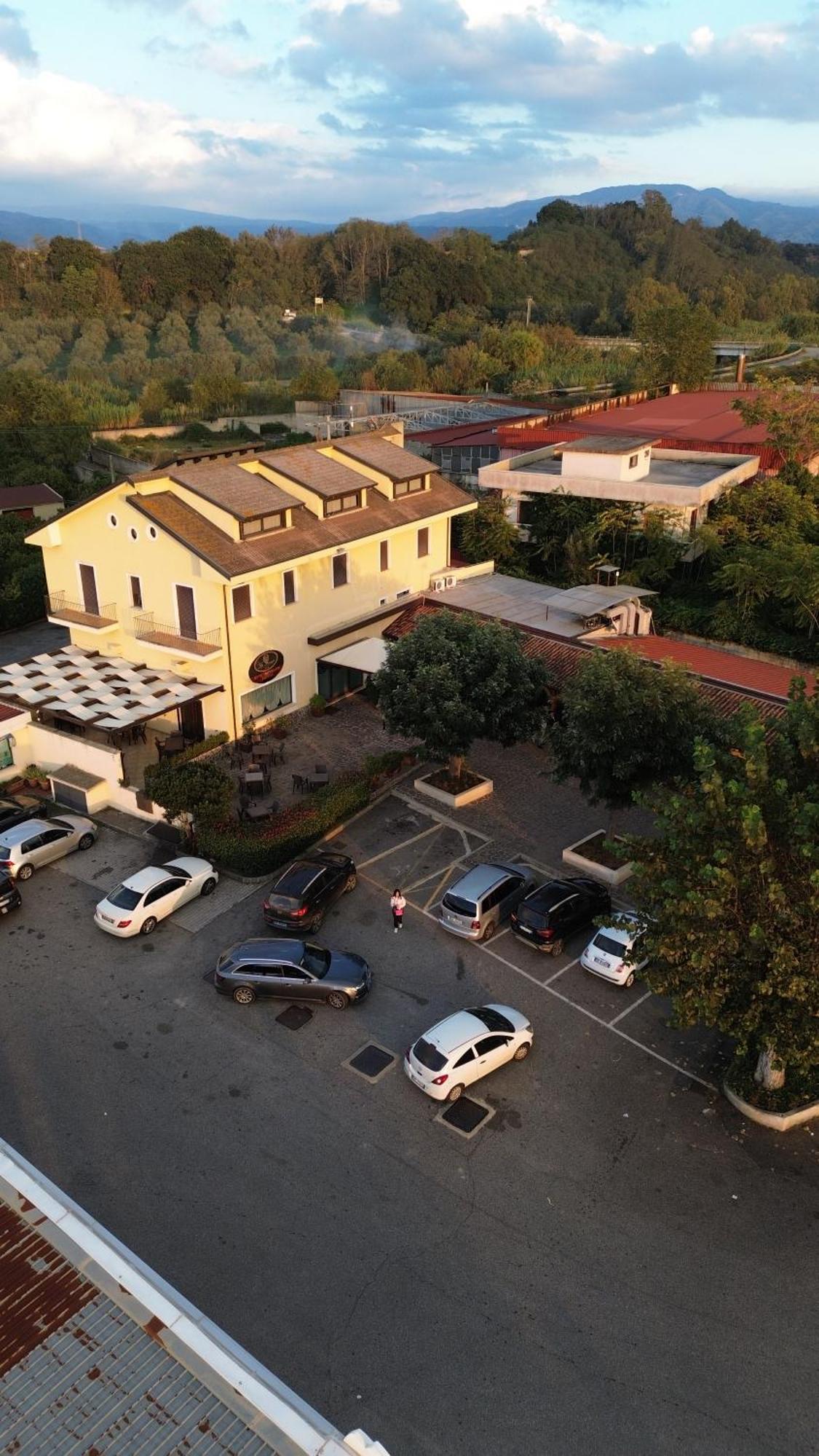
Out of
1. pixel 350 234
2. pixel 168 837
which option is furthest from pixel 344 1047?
pixel 350 234

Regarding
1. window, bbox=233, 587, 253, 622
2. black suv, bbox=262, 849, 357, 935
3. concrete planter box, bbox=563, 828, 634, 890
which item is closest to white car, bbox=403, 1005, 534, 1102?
black suv, bbox=262, 849, 357, 935

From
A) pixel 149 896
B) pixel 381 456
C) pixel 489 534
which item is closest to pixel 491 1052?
pixel 149 896

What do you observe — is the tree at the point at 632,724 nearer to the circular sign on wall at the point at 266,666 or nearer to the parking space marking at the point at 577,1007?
the parking space marking at the point at 577,1007

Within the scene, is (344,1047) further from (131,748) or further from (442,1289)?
(131,748)

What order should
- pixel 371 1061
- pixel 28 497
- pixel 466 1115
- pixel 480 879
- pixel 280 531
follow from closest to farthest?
pixel 466 1115
pixel 371 1061
pixel 480 879
pixel 280 531
pixel 28 497

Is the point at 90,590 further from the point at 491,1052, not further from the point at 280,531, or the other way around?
the point at 491,1052
